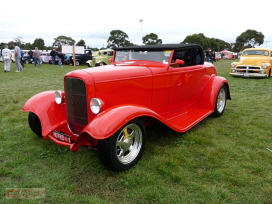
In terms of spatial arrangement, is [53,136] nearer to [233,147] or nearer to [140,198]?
[140,198]


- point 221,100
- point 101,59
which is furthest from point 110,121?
point 101,59

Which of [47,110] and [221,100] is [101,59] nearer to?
[221,100]

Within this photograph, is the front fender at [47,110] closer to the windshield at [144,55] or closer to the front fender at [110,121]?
the front fender at [110,121]

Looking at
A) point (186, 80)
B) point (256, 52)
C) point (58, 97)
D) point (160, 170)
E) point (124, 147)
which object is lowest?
point (160, 170)

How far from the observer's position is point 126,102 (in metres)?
3.42

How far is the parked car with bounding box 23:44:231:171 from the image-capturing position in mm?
2828

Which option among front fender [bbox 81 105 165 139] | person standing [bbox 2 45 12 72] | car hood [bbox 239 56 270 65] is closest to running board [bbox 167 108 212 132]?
front fender [bbox 81 105 165 139]

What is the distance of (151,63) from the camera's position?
4.06m

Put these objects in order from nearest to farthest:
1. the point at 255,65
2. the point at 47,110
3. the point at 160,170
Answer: the point at 160,170 → the point at 47,110 → the point at 255,65

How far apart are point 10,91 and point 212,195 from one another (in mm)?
8359

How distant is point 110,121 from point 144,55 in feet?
6.57

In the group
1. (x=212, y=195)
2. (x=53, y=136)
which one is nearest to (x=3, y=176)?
(x=53, y=136)

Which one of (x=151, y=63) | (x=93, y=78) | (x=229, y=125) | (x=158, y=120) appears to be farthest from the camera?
(x=229, y=125)

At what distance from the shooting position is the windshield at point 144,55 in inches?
160
